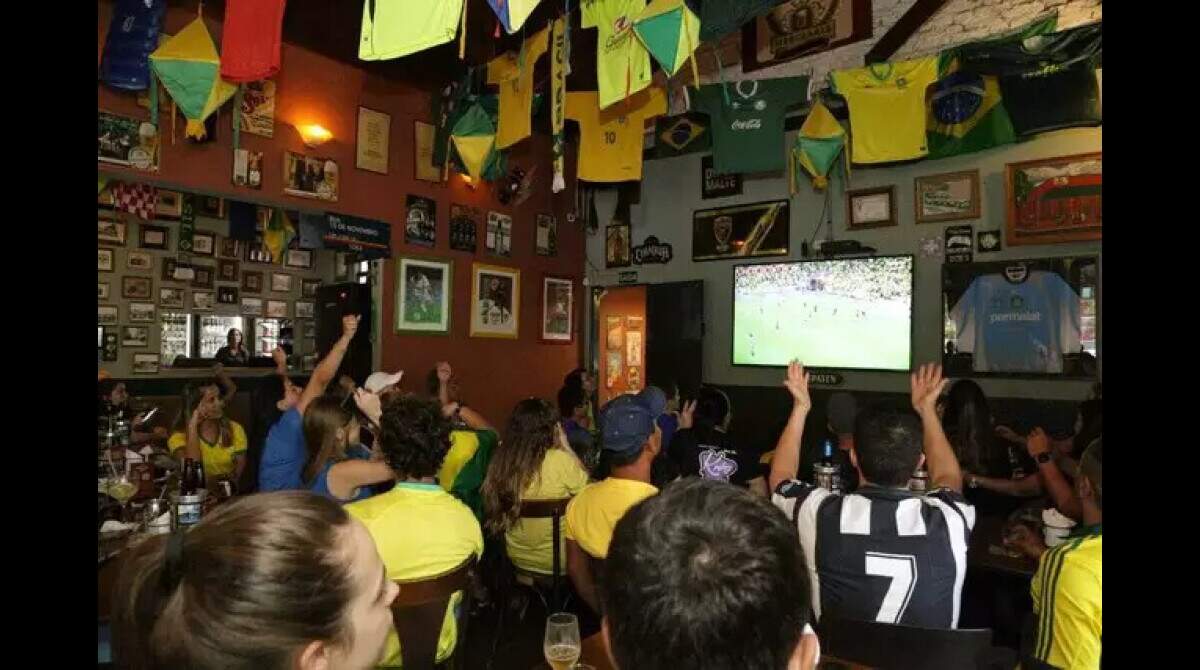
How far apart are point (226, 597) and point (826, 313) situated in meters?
6.11

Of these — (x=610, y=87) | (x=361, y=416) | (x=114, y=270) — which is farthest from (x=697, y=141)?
(x=114, y=270)

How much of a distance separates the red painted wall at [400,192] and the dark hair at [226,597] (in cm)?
477

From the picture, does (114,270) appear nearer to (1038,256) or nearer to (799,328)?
(799,328)

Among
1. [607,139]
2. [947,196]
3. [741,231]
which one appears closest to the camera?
[947,196]

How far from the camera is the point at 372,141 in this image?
6.20m

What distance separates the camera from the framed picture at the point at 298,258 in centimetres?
859

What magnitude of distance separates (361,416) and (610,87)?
271 centimetres

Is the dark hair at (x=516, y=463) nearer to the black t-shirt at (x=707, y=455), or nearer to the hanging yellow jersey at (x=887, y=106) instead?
the black t-shirt at (x=707, y=455)

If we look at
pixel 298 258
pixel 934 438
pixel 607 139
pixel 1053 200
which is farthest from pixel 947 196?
pixel 298 258

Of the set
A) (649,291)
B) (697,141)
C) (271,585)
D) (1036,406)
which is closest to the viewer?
(271,585)

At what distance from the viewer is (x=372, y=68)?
6176 millimetres

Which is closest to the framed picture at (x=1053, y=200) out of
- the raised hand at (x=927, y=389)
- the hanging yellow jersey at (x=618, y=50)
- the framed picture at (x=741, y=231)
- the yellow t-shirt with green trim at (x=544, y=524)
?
the framed picture at (x=741, y=231)

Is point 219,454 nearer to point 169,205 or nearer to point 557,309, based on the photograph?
point 557,309

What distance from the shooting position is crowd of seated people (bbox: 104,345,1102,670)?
3.08 ft
